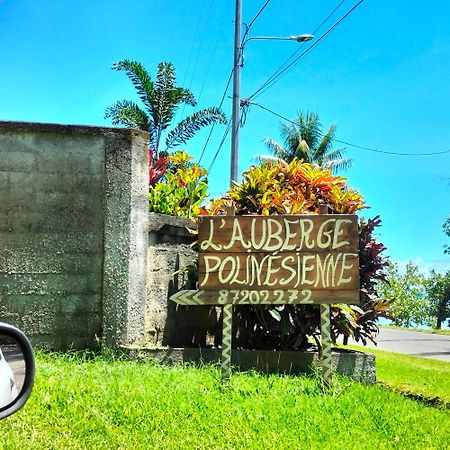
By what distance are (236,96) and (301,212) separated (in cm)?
1043

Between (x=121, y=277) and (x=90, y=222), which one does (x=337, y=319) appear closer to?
(x=121, y=277)

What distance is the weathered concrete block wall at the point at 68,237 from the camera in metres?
6.13

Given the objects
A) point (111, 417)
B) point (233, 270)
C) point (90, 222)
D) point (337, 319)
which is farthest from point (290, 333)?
point (111, 417)

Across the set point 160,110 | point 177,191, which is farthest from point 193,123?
point 177,191

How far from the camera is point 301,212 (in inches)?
258

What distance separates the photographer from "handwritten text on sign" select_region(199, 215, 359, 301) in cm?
585

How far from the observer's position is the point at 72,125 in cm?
631

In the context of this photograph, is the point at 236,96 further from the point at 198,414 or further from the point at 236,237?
the point at 198,414

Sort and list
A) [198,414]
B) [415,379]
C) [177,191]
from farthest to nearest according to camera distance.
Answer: [415,379] < [177,191] < [198,414]

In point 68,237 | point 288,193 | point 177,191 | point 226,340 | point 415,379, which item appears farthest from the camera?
point 415,379

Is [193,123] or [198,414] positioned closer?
[198,414]

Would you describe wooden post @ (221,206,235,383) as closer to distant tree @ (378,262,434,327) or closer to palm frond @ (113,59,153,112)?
palm frond @ (113,59,153,112)

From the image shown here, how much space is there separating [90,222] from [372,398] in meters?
3.02

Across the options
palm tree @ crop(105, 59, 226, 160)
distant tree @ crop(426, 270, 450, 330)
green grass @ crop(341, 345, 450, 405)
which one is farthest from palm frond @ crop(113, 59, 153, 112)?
distant tree @ crop(426, 270, 450, 330)
